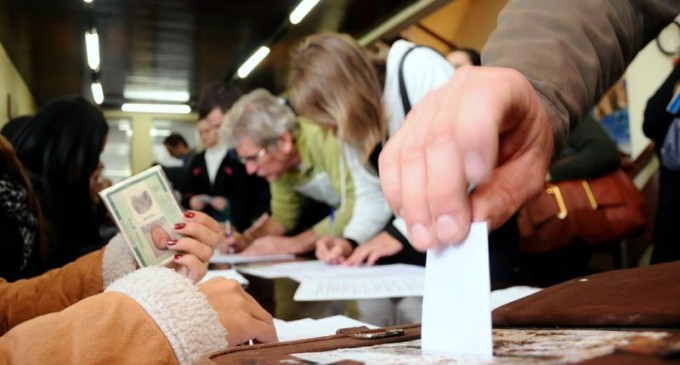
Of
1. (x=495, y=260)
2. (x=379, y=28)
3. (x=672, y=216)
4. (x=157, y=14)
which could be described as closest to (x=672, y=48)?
(x=672, y=216)

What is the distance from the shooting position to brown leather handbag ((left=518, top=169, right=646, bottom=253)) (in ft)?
7.95

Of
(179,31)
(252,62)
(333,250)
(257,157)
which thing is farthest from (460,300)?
(252,62)

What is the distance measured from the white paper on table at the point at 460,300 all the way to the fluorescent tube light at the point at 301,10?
6.48 meters

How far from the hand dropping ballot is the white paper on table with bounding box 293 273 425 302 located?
0.29 m

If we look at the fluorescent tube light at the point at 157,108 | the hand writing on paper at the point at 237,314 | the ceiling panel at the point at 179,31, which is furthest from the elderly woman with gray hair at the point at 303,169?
the fluorescent tube light at the point at 157,108

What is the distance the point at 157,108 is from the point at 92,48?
526 cm

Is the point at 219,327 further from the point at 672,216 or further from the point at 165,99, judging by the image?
the point at 165,99

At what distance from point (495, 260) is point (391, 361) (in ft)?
4.49

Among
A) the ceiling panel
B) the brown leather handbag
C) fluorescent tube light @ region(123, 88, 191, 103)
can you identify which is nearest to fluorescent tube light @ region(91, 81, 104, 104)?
the ceiling panel

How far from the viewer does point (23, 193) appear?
138 cm

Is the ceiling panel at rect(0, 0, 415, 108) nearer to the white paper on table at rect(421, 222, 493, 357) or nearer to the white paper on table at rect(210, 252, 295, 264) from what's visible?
the white paper on table at rect(210, 252, 295, 264)

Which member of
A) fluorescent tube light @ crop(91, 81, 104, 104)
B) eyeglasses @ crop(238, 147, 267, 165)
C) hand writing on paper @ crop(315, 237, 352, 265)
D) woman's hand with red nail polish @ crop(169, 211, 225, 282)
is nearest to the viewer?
woman's hand with red nail polish @ crop(169, 211, 225, 282)

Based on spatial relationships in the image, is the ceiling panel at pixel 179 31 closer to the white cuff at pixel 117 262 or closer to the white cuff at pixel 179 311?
the white cuff at pixel 117 262

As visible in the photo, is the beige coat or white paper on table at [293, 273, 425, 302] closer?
the beige coat
